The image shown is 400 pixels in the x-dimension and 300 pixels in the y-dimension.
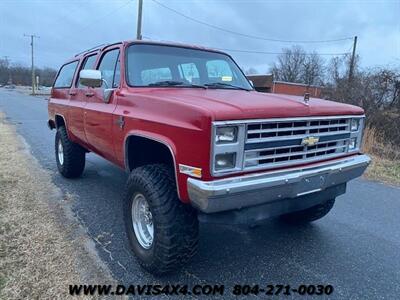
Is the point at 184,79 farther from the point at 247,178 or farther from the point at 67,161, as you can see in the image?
the point at 67,161

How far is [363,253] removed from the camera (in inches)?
146

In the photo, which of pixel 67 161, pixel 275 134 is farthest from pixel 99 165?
pixel 275 134

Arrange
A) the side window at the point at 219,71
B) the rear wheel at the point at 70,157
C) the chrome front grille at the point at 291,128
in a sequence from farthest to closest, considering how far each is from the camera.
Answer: the rear wheel at the point at 70,157
the side window at the point at 219,71
the chrome front grille at the point at 291,128

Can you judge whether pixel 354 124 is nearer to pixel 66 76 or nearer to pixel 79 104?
pixel 79 104

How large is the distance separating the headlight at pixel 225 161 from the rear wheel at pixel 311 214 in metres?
1.88

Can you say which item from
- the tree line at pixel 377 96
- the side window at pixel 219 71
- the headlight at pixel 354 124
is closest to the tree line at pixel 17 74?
the tree line at pixel 377 96

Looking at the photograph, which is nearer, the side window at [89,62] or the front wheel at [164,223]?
the front wheel at [164,223]

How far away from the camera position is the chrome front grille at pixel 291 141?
8.94 feet

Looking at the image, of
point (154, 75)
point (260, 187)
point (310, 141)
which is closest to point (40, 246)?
point (154, 75)

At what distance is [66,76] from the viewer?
247 inches

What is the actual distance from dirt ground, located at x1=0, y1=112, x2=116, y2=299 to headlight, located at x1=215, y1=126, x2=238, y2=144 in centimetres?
151

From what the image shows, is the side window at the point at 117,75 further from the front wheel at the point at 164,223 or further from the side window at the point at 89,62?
the front wheel at the point at 164,223

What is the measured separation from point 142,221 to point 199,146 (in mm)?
1250

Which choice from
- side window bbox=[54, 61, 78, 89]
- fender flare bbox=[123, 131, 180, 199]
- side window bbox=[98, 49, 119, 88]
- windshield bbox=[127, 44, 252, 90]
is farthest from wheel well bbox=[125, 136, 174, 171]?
side window bbox=[54, 61, 78, 89]
